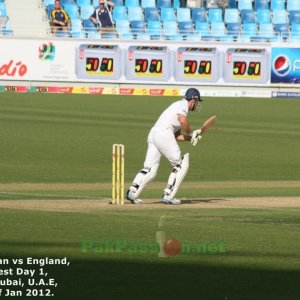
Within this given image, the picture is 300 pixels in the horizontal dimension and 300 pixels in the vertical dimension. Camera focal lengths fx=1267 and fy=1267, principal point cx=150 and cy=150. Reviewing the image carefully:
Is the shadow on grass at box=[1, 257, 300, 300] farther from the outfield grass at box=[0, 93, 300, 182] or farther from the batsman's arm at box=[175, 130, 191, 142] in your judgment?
the outfield grass at box=[0, 93, 300, 182]

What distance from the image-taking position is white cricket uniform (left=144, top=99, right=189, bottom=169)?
18.8 meters

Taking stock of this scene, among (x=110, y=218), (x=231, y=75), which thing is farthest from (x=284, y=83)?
(x=110, y=218)

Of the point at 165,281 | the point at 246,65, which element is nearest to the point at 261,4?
the point at 246,65

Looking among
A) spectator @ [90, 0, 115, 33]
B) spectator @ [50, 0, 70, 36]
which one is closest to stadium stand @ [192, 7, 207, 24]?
spectator @ [90, 0, 115, 33]

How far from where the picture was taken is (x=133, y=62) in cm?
4262

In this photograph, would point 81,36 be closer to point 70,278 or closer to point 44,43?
point 44,43

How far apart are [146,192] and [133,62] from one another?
66.9 feet

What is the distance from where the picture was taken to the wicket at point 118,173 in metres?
18.1

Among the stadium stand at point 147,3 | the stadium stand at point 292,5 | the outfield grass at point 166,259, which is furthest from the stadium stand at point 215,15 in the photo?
the outfield grass at point 166,259

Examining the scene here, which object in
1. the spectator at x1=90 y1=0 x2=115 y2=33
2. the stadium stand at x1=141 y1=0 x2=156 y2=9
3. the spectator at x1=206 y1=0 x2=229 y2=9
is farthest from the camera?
the spectator at x1=206 y1=0 x2=229 y2=9

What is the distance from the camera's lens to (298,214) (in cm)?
1753

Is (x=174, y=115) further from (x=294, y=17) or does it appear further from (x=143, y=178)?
(x=294, y=17)

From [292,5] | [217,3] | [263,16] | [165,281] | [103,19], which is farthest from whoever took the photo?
[292,5]

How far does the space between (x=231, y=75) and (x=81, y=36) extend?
17.7 ft
